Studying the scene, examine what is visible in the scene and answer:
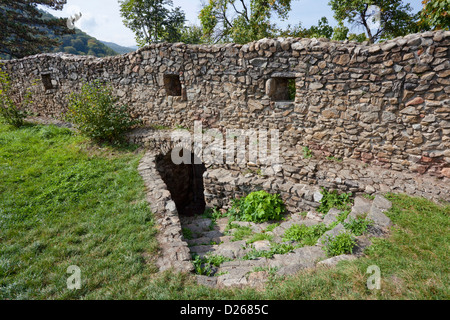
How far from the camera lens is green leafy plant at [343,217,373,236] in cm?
387

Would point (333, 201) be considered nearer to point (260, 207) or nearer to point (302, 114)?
point (260, 207)

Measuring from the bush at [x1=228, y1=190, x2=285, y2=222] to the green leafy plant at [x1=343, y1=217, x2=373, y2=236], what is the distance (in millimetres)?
1683

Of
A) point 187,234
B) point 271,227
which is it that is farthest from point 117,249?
point 271,227

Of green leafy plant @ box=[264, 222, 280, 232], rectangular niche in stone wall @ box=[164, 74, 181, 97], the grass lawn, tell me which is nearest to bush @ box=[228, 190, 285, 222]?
green leafy plant @ box=[264, 222, 280, 232]

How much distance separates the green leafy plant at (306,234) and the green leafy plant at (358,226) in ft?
1.49

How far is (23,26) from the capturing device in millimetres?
15953

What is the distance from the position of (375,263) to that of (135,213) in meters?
3.83

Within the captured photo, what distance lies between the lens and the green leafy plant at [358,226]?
3.87 meters

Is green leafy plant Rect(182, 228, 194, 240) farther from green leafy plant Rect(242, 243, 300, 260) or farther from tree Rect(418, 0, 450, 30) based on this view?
tree Rect(418, 0, 450, 30)

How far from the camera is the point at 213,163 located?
268 inches

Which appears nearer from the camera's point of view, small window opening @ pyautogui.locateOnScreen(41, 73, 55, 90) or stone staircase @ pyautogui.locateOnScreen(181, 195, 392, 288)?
stone staircase @ pyautogui.locateOnScreen(181, 195, 392, 288)

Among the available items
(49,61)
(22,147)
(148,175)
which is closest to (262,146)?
(148,175)

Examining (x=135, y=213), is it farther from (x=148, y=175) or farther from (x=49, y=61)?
(x=49, y=61)

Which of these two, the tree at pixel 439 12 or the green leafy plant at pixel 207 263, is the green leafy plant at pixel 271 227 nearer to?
the green leafy plant at pixel 207 263
